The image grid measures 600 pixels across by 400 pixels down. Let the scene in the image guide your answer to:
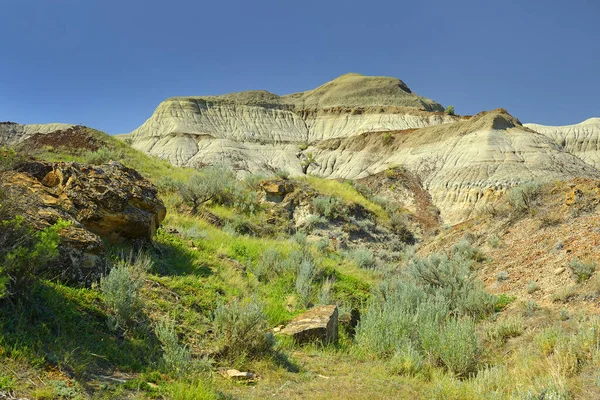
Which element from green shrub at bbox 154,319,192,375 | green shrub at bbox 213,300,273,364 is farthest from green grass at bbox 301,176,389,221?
green shrub at bbox 154,319,192,375

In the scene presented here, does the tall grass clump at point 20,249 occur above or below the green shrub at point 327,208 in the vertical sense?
below

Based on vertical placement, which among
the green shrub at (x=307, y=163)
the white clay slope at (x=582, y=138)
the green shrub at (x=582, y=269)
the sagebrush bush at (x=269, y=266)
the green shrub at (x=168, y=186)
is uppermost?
the white clay slope at (x=582, y=138)

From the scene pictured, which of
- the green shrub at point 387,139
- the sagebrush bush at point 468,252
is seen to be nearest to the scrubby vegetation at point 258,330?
the sagebrush bush at point 468,252

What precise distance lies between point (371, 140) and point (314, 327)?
43081 mm

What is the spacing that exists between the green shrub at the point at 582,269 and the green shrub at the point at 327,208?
1023cm

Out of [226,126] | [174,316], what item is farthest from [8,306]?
[226,126]

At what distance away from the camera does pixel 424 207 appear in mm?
29172

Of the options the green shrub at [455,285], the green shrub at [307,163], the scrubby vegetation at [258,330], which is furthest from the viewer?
the green shrub at [307,163]

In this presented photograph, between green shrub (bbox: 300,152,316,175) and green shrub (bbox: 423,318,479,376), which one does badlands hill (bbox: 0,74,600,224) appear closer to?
green shrub (bbox: 300,152,316,175)

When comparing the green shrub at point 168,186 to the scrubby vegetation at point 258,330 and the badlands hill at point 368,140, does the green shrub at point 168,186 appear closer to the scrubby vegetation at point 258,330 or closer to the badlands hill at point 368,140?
the badlands hill at point 368,140

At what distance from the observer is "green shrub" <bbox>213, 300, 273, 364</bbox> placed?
4.46 metres

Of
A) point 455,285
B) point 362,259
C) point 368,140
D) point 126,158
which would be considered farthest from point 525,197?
point 368,140

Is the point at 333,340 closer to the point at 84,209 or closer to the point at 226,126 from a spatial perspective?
the point at 84,209

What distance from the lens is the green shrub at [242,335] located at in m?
4.46
